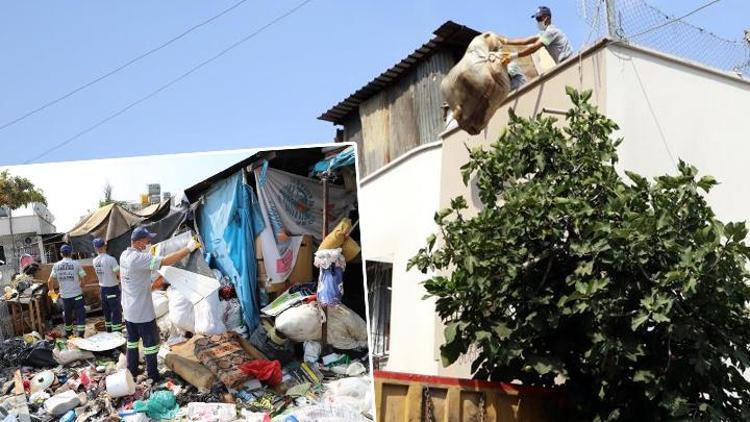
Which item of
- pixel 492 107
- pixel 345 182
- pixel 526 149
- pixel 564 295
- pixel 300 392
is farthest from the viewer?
pixel 492 107

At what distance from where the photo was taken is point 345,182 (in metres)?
4.57

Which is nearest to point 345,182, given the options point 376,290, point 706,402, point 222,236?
point 222,236

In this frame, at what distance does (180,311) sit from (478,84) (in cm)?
308

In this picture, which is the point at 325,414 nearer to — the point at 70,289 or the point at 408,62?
the point at 70,289

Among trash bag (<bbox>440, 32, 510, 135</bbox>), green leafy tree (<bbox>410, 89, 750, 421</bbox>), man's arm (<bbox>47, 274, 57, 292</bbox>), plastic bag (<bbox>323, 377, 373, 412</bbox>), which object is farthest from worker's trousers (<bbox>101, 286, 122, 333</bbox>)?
trash bag (<bbox>440, 32, 510, 135</bbox>)

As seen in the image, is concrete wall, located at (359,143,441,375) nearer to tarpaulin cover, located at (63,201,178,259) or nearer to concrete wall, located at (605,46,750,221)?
concrete wall, located at (605,46,750,221)

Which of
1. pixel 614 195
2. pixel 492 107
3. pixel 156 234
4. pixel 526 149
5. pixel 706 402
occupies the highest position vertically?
pixel 492 107

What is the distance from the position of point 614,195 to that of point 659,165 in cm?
203

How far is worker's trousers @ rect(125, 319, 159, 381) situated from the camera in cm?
418

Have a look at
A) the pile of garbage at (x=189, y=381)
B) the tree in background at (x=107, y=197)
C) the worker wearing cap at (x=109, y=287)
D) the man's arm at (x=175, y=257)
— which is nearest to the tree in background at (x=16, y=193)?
the tree in background at (x=107, y=197)

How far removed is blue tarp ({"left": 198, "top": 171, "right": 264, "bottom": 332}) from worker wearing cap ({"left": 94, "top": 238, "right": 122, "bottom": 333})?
0.51m

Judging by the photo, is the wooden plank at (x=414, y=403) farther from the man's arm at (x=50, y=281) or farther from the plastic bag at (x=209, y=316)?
the man's arm at (x=50, y=281)

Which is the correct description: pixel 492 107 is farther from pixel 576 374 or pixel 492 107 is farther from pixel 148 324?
pixel 148 324

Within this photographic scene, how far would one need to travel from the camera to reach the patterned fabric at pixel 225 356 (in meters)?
4.12
